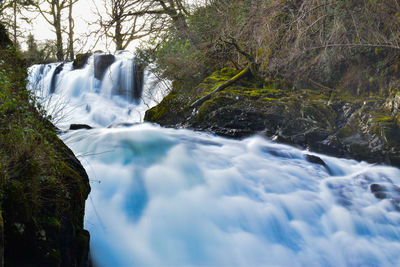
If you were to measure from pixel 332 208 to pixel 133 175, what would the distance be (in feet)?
9.87

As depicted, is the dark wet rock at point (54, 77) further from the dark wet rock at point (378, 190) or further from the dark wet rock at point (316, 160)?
the dark wet rock at point (378, 190)

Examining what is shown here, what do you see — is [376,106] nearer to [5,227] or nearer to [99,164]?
[99,164]

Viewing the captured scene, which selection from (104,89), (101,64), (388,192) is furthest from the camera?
(101,64)

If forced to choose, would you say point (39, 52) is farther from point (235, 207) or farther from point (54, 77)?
point (235, 207)

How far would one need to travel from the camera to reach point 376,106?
6.88 meters

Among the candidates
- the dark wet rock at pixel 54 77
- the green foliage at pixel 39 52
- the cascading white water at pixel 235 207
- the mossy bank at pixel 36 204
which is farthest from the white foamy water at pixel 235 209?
the dark wet rock at pixel 54 77

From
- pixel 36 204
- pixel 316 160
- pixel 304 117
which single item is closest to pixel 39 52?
pixel 304 117

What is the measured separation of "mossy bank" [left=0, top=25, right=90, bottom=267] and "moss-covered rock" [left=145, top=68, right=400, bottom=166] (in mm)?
4752

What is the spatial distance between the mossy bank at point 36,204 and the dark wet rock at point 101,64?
1069 centimetres

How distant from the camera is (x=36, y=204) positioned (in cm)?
247

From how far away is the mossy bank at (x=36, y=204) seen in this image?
92.4 inches

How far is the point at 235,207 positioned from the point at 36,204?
8.91ft

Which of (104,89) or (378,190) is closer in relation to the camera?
(378,190)

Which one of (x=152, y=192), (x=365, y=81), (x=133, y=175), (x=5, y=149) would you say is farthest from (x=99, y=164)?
(x=365, y=81)
